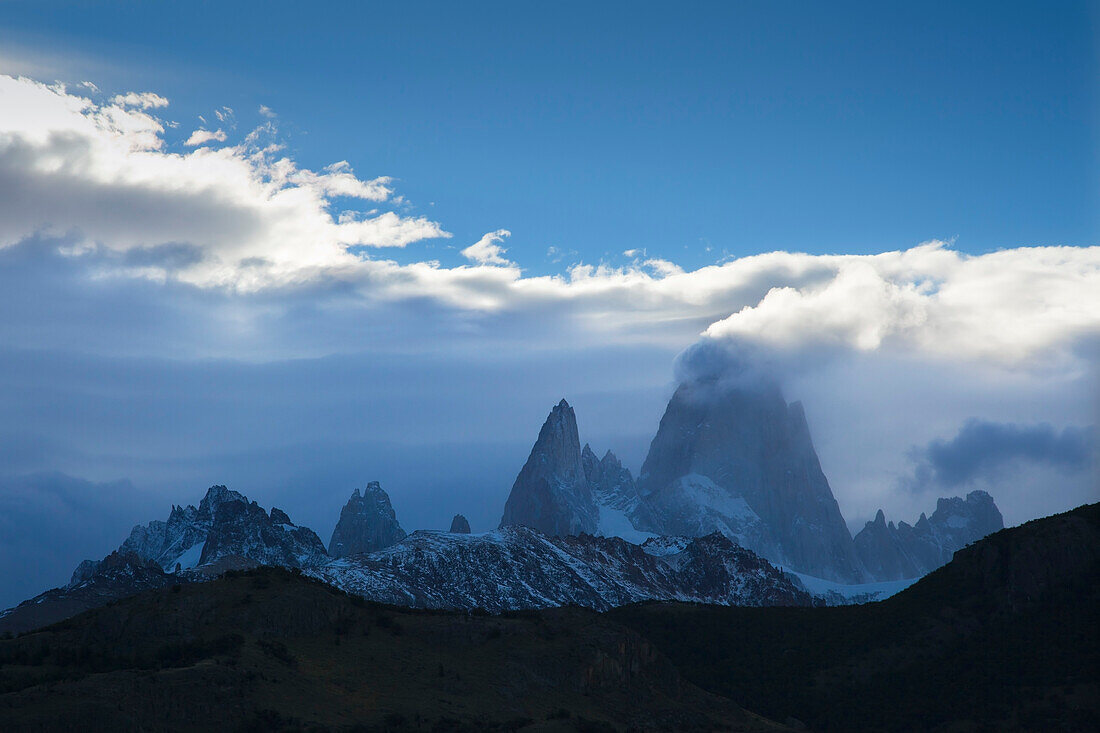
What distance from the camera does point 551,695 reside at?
119m

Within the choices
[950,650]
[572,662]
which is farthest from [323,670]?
[950,650]

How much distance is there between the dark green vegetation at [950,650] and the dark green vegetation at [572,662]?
330 millimetres

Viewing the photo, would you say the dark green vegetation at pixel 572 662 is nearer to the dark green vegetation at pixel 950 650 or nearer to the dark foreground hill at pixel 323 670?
the dark foreground hill at pixel 323 670

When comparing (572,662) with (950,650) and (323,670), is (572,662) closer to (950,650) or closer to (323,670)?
(323,670)

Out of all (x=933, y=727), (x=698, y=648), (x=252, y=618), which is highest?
(x=252, y=618)

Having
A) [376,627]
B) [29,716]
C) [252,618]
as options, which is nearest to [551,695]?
[376,627]

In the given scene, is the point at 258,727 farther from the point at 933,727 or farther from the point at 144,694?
the point at 933,727

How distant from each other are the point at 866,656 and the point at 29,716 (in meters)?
118

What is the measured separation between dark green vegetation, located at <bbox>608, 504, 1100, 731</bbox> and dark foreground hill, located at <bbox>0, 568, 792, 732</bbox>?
89.3 ft

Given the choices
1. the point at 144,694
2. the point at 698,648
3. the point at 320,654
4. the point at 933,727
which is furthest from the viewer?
A: the point at 698,648

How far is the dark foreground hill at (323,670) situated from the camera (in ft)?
A: 306

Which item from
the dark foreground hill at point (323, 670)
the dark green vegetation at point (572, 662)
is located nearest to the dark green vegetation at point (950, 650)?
the dark green vegetation at point (572, 662)

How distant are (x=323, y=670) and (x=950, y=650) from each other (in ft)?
314

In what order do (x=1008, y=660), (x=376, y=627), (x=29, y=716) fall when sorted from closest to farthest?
(x=29, y=716)
(x=376, y=627)
(x=1008, y=660)
